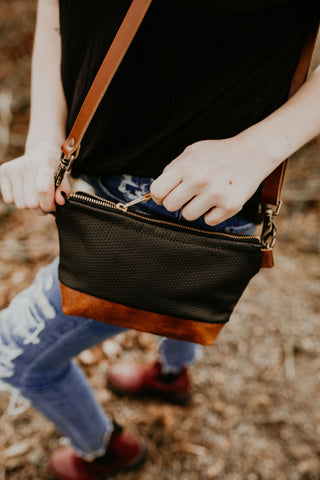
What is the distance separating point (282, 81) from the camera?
801 mm

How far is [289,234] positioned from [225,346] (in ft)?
4.34

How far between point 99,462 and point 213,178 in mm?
1348

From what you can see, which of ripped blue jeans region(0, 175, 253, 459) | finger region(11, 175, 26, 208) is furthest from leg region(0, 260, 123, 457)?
finger region(11, 175, 26, 208)

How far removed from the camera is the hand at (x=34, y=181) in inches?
32.8

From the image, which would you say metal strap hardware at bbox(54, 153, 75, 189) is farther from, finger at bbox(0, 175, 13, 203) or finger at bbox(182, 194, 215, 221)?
finger at bbox(182, 194, 215, 221)

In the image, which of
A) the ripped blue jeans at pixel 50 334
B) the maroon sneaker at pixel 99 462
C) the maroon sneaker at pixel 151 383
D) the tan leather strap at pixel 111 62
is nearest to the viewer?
the tan leather strap at pixel 111 62

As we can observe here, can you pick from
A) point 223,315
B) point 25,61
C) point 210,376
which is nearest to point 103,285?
point 223,315

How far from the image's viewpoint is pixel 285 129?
744mm

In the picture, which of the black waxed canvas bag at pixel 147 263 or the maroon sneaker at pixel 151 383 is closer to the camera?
the black waxed canvas bag at pixel 147 263

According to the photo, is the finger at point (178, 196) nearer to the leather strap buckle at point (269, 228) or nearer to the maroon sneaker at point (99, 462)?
the leather strap buckle at point (269, 228)

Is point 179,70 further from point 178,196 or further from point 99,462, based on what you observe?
point 99,462

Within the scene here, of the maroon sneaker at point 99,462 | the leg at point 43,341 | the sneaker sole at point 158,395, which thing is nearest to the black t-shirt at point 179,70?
the leg at point 43,341

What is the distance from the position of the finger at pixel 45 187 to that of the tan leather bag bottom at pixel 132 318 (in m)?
0.21

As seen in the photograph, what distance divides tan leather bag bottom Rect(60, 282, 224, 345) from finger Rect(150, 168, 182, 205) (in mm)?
311
